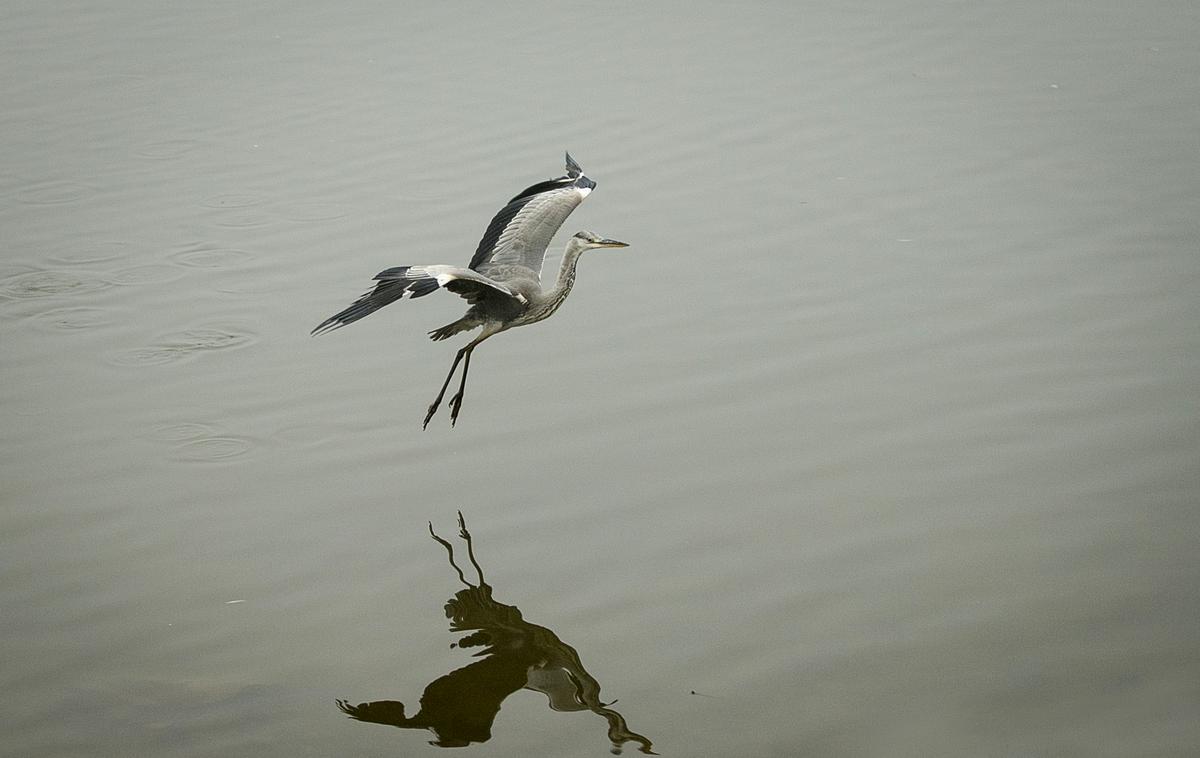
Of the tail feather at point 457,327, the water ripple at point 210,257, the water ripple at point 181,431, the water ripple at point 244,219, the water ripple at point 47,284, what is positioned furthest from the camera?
the water ripple at point 244,219

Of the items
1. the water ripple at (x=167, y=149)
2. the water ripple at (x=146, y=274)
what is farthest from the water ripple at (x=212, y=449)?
the water ripple at (x=167, y=149)

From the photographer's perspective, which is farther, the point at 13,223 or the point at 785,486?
the point at 13,223

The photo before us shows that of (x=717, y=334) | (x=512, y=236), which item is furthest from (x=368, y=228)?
(x=717, y=334)

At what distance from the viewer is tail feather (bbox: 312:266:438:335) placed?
5.50m

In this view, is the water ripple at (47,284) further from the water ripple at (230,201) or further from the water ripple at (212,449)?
the water ripple at (212,449)

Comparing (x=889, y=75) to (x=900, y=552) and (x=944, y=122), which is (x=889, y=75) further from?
(x=900, y=552)

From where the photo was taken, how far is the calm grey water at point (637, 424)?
4.68 meters

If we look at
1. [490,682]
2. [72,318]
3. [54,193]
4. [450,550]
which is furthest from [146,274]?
[490,682]

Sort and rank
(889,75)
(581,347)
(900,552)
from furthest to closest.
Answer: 1. (889,75)
2. (581,347)
3. (900,552)

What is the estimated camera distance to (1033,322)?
739cm

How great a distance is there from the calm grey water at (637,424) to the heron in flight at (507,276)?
1.13ft

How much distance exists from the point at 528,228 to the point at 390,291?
1944 mm

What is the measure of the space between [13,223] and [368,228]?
262cm

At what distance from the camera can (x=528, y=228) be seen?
7434mm
